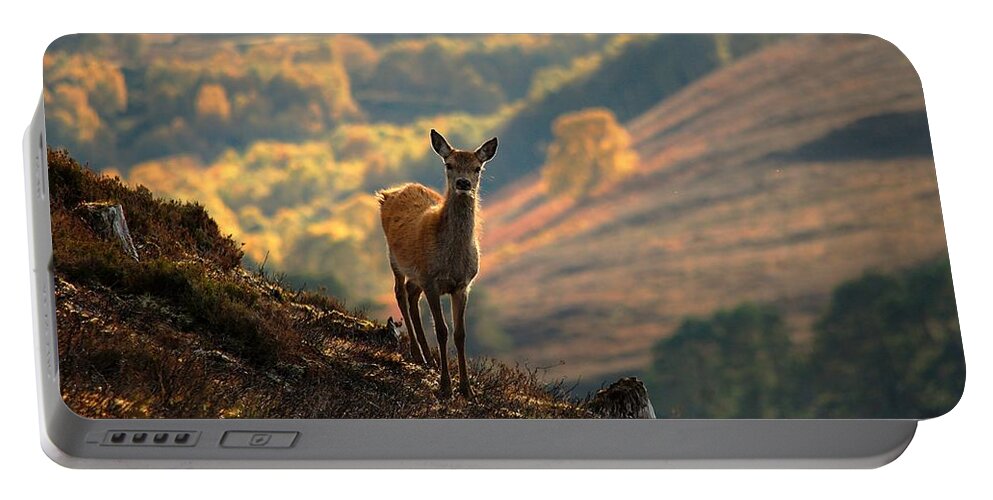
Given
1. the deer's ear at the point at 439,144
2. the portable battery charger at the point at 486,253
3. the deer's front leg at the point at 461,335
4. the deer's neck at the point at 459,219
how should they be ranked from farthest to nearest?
the deer's neck at the point at 459,219 < the deer's ear at the point at 439,144 < the deer's front leg at the point at 461,335 < the portable battery charger at the point at 486,253

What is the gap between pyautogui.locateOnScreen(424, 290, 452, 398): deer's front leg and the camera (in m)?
7.25

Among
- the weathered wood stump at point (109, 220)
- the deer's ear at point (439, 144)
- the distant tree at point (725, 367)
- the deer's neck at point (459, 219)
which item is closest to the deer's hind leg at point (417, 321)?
the deer's neck at point (459, 219)

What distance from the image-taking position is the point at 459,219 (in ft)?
24.6

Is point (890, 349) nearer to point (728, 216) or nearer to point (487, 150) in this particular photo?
point (728, 216)

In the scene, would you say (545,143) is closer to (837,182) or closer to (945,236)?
(837,182)

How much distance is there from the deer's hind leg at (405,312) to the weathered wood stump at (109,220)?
4.17 feet

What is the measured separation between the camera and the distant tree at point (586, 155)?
7.32 meters

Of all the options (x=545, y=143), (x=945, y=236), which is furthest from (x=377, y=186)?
(x=945, y=236)

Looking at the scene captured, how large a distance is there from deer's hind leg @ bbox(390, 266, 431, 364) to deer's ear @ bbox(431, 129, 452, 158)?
0.63 m

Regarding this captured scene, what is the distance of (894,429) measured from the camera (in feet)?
23.9

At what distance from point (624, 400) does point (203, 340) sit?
2.00m

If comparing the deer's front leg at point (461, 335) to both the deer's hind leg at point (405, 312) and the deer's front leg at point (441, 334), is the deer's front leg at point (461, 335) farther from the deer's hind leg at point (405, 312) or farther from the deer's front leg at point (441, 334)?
the deer's hind leg at point (405, 312)

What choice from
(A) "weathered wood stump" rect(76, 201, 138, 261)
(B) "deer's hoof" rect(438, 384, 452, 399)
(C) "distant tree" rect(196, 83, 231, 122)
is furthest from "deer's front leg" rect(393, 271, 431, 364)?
(A) "weathered wood stump" rect(76, 201, 138, 261)

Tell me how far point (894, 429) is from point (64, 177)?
13.8 feet
